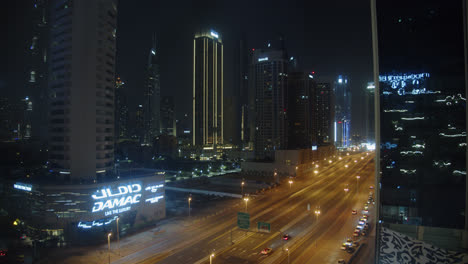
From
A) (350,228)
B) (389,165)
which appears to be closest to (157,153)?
Result: (350,228)

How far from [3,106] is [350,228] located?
118 m

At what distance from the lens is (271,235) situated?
31844 millimetres

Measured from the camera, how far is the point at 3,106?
9888 cm

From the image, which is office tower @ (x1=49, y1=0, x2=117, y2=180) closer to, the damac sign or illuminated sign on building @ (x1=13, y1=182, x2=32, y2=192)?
illuminated sign on building @ (x1=13, y1=182, x2=32, y2=192)

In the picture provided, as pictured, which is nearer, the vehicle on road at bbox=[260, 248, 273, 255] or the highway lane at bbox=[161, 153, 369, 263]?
the vehicle on road at bbox=[260, 248, 273, 255]

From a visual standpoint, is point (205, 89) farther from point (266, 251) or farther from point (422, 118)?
point (422, 118)

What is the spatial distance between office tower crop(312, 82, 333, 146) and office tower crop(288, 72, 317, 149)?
89.6 feet

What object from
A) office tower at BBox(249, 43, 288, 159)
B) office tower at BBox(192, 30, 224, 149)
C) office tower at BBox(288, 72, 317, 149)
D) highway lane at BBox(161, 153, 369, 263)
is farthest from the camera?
office tower at BBox(192, 30, 224, 149)

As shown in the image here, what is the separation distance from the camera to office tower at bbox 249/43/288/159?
12151 centimetres

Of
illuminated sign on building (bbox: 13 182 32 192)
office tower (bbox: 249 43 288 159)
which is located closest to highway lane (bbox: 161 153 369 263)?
illuminated sign on building (bbox: 13 182 32 192)

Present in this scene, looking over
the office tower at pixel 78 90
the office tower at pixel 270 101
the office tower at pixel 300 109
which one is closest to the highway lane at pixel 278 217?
the office tower at pixel 78 90

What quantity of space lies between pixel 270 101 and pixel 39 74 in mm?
88094

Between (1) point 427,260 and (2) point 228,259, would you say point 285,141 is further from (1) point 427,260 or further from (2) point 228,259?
(1) point 427,260

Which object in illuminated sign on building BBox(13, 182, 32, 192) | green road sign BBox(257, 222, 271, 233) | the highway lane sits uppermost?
illuminated sign on building BBox(13, 182, 32, 192)
